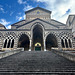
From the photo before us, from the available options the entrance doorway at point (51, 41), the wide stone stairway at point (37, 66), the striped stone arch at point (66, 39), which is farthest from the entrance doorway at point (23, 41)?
the wide stone stairway at point (37, 66)

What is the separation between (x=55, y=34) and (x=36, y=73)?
55.6 ft

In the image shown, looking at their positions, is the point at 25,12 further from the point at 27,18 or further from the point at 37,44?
the point at 37,44

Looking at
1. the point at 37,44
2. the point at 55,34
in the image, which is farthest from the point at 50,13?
the point at 37,44

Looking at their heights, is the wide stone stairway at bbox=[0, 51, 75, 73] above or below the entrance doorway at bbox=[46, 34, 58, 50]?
below

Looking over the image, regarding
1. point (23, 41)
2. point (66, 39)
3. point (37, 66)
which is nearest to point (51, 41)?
point (66, 39)

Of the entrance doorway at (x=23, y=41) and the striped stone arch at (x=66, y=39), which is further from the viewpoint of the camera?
the entrance doorway at (x=23, y=41)

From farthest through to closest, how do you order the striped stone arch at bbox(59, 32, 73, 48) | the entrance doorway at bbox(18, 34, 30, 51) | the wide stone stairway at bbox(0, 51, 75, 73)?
the entrance doorway at bbox(18, 34, 30, 51), the striped stone arch at bbox(59, 32, 73, 48), the wide stone stairway at bbox(0, 51, 75, 73)

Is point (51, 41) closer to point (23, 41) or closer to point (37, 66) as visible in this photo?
point (23, 41)

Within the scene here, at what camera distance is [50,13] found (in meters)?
30.3

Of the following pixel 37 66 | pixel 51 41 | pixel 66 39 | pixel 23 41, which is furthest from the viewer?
pixel 51 41

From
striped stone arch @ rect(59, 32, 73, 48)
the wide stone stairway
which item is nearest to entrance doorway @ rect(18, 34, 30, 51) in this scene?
striped stone arch @ rect(59, 32, 73, 48)

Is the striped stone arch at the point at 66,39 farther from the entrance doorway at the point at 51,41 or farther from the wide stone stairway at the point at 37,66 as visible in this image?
the wide stone stairway at the point at 37,66

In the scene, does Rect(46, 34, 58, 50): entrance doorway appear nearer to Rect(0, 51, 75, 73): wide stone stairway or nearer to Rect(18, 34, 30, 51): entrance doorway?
Rect(18, 34, 30, 51): entrance doorway

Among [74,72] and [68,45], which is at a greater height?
[68,45]
